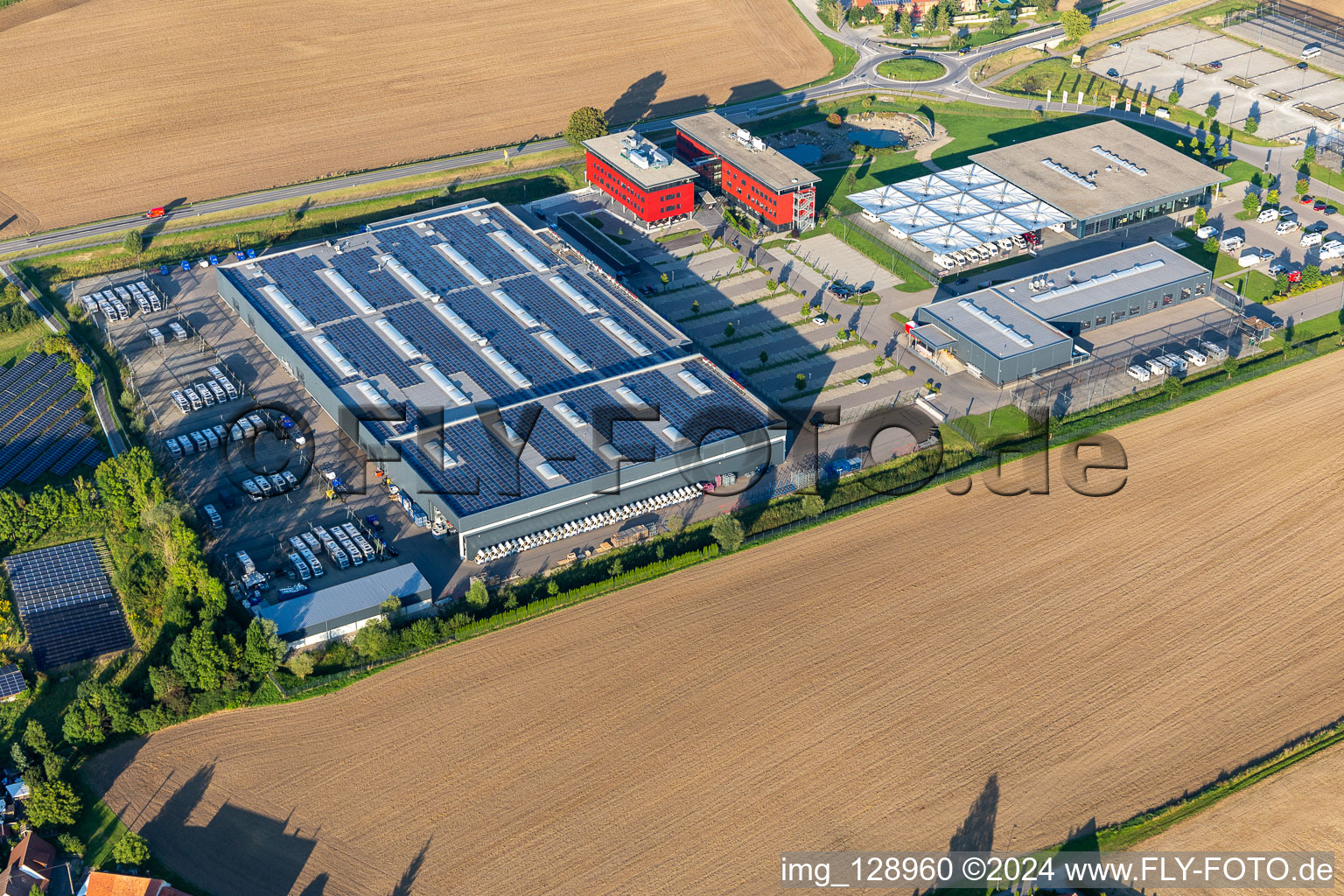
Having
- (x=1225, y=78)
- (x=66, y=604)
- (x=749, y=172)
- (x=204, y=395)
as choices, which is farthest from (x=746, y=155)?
(x=66, y=604)

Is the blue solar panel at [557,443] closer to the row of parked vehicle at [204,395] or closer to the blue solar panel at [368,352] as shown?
the blue solar panel at [368,352]

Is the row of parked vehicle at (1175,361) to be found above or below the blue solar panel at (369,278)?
below

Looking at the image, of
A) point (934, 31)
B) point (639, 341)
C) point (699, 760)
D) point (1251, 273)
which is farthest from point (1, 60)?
point (1251, 273)

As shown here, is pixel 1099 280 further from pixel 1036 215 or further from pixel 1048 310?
pixel 1036 215

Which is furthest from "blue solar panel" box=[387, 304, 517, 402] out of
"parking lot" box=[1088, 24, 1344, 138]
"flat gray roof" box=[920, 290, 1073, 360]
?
"parking lot" box=[1088, 24, 1344, 138]

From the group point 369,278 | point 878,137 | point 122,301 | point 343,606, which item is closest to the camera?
point 343,606

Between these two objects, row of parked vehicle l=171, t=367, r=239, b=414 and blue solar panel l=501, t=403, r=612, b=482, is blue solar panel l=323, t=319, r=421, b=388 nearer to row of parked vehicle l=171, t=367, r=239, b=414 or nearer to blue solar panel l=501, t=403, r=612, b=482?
row of parked vehicle l=171, t=367, r=239, b=414

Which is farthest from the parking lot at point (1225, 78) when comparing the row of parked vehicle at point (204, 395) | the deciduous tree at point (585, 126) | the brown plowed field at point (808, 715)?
the row of parked vehicle at point (204, 395)
